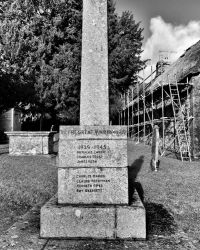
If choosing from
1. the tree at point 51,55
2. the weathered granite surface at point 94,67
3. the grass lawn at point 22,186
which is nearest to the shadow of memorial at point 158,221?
the weathered granite surface at point 94,67

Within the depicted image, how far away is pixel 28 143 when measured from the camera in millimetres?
13961

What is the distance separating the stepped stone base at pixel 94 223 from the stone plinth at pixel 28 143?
10.1m

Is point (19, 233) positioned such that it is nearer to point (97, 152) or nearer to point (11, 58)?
point (97, 152)

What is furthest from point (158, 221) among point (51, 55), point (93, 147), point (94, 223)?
point (51, 55)

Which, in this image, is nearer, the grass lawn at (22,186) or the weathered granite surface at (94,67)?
the weathered granite surface at (94,67)

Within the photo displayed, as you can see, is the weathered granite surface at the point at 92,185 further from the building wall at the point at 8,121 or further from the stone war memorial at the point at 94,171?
the building wall at the point at 8,121

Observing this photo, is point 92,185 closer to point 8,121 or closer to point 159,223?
point 159,223

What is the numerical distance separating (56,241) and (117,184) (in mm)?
1145

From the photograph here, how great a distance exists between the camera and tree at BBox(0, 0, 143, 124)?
23.3 meters

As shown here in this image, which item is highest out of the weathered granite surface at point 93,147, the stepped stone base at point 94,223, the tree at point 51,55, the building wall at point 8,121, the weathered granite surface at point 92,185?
the tree at point 51,55

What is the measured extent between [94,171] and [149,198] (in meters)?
3.08

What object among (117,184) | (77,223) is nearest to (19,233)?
(77,223)

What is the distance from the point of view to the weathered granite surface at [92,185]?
14.1 feet

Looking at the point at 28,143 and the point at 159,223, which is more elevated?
the point at 28,143
